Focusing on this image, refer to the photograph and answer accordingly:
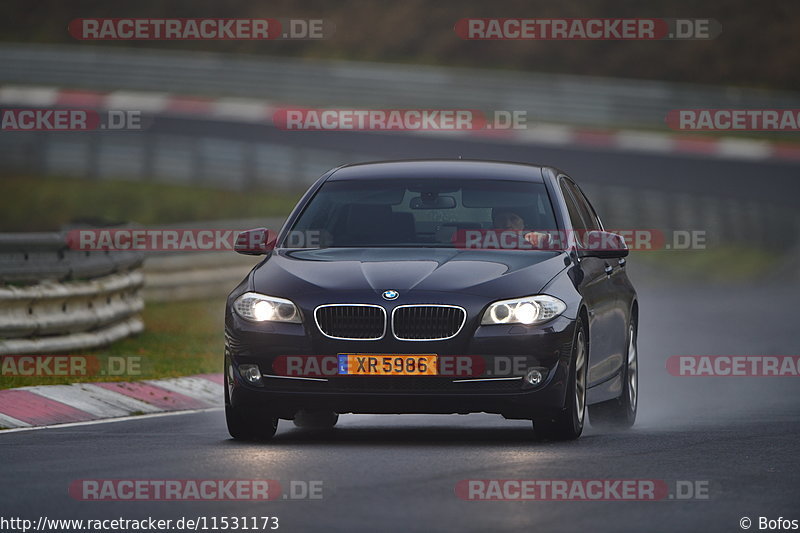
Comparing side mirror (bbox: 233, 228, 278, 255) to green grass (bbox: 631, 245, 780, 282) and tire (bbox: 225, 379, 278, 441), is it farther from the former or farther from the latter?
green grass (bbox: 631, 245, 780, 282)

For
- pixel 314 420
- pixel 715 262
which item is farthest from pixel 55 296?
pixel 715 262

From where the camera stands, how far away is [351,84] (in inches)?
2249

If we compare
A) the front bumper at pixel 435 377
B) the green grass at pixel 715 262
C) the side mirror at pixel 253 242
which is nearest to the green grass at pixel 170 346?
the side mirror at pixel 253 242

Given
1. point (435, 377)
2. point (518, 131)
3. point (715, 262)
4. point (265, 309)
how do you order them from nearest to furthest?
point (435, 377) → point (265, 309) → point (715, 262) → point (518, 131)

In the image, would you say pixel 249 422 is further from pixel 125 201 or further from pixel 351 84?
pixel 351 84

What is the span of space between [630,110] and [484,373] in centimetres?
4128

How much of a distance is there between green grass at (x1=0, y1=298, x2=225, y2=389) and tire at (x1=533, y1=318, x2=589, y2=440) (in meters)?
4.31

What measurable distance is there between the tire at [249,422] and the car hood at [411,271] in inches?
26.9

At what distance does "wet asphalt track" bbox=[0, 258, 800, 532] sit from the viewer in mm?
7738

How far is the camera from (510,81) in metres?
55.2

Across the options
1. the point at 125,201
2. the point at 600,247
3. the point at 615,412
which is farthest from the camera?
the point at 125,201

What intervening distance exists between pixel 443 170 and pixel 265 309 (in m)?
1.82

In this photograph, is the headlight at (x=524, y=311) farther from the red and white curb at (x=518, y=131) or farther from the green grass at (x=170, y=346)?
the red and white curb at (x=518, y=131)

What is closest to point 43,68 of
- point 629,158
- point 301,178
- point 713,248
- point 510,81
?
point 510,81
